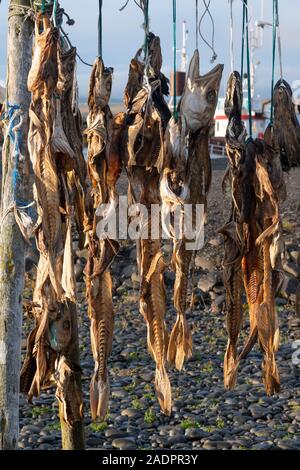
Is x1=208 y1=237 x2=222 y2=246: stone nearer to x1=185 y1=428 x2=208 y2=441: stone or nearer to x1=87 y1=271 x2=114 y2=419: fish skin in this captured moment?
x1=185 y1=428 x2=208 y2=441: stone

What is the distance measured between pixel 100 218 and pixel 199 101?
67cm

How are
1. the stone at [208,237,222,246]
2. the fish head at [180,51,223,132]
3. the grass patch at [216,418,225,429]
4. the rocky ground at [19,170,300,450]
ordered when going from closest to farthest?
the fish head at [180,51,223,132]
the rocky ground at [19,170,300,450]
the grass patch at [216,418,225,429]
the stone at [208,237,222,246]

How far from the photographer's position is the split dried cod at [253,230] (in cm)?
395

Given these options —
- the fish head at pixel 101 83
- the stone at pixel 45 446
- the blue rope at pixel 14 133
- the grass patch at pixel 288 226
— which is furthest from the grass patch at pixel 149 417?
the grass patch at pixel 288 226

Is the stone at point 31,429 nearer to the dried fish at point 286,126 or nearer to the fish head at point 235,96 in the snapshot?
the dried fish at point 286,126

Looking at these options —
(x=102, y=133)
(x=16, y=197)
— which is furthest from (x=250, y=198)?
(x=16, y=197)

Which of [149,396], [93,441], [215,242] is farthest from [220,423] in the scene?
[215,242]

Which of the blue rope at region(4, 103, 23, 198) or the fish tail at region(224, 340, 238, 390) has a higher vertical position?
the blue rope at region(4, 103, 23, 198)

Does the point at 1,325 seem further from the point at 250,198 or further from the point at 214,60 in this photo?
the point at 214,60

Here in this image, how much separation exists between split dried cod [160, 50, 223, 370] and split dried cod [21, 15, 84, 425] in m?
0.46

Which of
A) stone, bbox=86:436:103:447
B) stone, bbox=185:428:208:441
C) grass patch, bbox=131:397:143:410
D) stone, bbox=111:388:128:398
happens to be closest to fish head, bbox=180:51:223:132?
stone, bbox=86:436:103:447

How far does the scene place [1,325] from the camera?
4430 mm

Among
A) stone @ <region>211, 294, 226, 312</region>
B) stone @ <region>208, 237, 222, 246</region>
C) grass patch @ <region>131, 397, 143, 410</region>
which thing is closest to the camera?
grass patch @ <region>131, 397, 143, 410</region>

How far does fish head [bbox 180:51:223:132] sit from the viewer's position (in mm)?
3875
